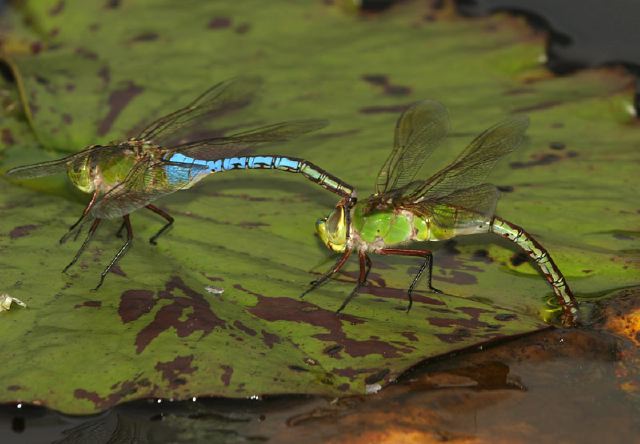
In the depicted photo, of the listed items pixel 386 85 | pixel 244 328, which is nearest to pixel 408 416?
pixel 244 328

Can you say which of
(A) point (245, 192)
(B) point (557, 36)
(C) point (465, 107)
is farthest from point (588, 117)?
(A) point (245, 192)

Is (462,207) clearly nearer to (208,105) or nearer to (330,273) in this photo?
(330,273)

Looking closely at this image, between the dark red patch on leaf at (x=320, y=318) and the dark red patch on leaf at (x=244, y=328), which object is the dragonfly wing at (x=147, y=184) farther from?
the dark red patch on leaf at (x=244, y=328)

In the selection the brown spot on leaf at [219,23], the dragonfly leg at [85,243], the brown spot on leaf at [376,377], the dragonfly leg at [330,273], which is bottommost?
the dragonfly leg at [330,273]

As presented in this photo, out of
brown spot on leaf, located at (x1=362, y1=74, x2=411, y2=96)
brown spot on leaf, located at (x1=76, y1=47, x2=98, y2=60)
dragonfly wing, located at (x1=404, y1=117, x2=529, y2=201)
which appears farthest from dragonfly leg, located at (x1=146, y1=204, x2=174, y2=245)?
brown spot on leaf, located at (x1=362, y1=74, x2=411, y2=96)

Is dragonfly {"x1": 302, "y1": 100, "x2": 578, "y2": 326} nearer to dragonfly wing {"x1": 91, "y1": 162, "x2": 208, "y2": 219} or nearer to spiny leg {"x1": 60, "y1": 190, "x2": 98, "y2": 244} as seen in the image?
dragonfly wing {"x1": 91, "y1": 162, "x2": 208, "y2": 219}

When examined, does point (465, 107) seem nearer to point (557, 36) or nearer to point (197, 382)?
point (557, 36)

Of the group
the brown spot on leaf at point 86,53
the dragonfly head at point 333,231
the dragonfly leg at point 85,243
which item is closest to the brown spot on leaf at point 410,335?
the dragonfly head at point 333,231
